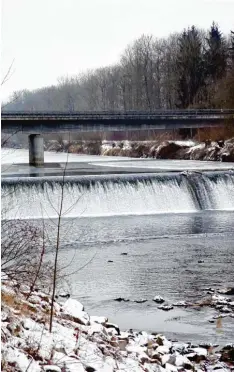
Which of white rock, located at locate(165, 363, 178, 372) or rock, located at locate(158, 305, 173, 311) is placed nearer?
white rock, located at locate(165, 363, 178, 372)

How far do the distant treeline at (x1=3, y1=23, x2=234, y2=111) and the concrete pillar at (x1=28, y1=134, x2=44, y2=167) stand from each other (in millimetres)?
2360

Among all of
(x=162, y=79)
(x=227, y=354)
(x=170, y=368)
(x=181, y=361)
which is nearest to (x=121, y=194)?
(x=227, y=354)

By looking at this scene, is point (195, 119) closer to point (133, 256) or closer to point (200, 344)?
point (133, 256)

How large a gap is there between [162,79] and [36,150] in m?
32.1

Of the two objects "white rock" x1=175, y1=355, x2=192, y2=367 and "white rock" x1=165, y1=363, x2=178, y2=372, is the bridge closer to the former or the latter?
"white rock" x1=175, y1=355, x2=192, y2=367

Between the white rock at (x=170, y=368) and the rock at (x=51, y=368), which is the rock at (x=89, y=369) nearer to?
the rock at (x=51, y=368)

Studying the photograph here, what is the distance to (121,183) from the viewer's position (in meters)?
24.3

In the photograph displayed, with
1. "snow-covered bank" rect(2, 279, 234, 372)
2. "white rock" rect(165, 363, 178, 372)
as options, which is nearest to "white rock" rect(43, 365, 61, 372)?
"snow-covered bank" rect(2, 279, 234, 372)

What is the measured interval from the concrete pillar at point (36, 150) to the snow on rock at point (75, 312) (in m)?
29.4

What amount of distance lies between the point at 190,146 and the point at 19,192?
80.8ft

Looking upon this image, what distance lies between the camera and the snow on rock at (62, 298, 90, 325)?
8.17 m

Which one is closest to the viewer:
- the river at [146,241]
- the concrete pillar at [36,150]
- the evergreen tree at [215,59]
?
the river at [146,241]

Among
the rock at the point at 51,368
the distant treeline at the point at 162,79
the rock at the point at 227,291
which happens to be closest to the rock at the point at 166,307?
the rock at the point at 227,291

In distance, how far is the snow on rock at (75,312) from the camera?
8172 mm
